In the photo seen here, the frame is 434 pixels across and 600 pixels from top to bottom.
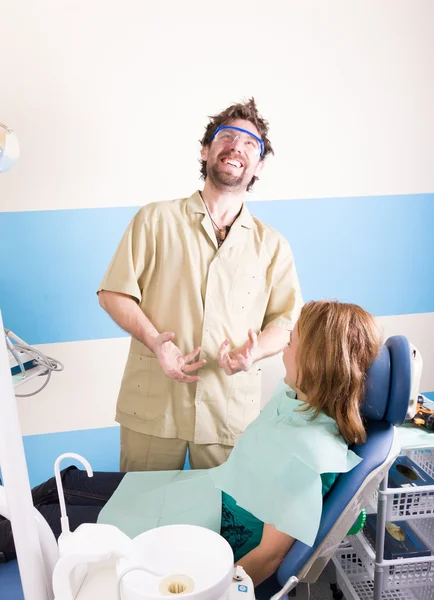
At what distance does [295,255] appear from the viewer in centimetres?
221

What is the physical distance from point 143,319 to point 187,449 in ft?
1.83

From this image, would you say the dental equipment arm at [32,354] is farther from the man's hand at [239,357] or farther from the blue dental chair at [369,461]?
the blue dental chair at [369,461]

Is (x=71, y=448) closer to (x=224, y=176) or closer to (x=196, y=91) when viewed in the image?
(x=224, y=176)

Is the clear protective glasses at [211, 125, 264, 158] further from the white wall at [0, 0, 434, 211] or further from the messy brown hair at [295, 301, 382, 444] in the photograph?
the messy brown hair at [295, 301, 382, 444]

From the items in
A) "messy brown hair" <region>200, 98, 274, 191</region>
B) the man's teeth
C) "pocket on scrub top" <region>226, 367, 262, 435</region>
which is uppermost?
"messy brown hair" <region>200, 98, 274, 191</region>

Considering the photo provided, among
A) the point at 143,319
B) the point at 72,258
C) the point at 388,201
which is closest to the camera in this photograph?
the point at 143,319

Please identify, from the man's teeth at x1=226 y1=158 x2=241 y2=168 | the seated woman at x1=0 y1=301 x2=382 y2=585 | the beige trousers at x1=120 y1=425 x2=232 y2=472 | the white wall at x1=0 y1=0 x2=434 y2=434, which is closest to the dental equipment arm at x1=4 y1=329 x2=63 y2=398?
the white wall at x1=0 y1=0 x2=434 y2=434

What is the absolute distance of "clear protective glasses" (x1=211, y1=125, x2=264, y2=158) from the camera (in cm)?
195

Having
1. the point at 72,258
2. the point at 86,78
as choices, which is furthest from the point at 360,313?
the point at 86,78

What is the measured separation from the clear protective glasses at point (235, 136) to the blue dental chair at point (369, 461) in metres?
0.98

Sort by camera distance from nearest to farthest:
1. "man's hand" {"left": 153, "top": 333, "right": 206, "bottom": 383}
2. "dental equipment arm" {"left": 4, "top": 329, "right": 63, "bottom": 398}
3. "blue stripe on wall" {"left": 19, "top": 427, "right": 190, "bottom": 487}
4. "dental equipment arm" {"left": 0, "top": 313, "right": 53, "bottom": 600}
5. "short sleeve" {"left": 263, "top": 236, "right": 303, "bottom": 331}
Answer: "dental equipment arm" {"left": 0, "top": 313, "right": 53, "bottom": 600} < "man's hand" {"left": 153, "top": 333, "right": 206, "bottom": 383} < "dental equipment arm" {"left": 4, "top": 329, "right": 63, "bottom": 398} < "short sleeve" {"left": 263, "top": 236, "right": 303, "bottom": 331} < "blue stripe on wall" {"left": 19, "top": 427, "right": 190, "bottom": 487}

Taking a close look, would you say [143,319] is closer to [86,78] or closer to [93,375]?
[93,375]

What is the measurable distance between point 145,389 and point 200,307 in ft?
1.24

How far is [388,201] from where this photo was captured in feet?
7.48
